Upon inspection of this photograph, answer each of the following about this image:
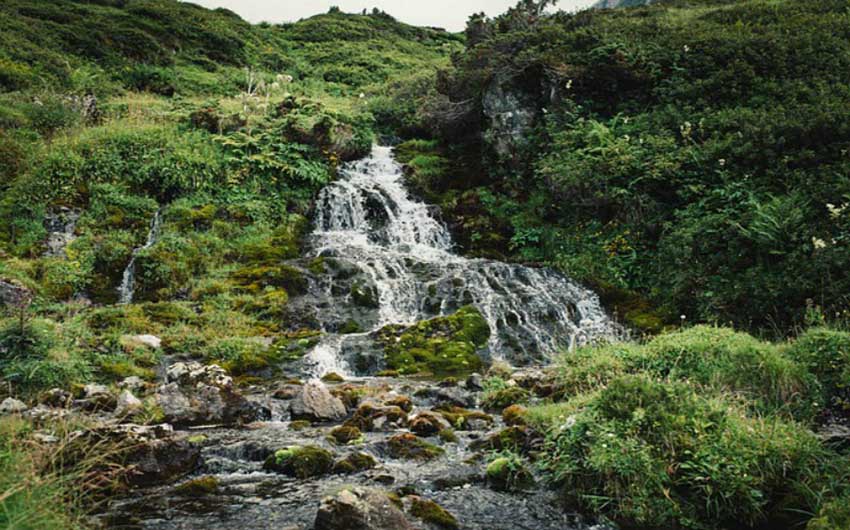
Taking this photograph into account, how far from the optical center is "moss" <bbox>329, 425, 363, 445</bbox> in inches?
310

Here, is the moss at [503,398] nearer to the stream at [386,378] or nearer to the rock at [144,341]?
the stream at [386,378]

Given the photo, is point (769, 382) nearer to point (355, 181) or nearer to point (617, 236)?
point (617, 236)

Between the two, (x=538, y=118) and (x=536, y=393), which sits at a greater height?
(x=538, y=118)

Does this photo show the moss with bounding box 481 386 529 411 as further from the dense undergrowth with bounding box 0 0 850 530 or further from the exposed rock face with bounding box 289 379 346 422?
the exposed rock face with bounding box 289 379 346 422

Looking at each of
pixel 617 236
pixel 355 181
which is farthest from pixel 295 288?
pixel 617 236

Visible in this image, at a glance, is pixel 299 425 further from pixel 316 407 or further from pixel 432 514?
pixel 432 514

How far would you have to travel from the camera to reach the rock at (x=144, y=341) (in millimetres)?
11836

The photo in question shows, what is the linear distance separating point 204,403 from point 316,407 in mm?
1645

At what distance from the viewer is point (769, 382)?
23.6ft

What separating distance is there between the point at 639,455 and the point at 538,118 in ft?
56.2

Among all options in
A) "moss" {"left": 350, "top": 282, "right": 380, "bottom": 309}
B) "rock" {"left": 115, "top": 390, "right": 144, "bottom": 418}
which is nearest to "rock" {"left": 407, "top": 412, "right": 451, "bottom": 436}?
"rock" {"left": 115, "top": 390, "right": 144, "bottom": 418}

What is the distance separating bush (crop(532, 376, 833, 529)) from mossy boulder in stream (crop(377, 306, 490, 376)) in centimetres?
648

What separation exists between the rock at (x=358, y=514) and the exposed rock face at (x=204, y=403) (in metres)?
4.22

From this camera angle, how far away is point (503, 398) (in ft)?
31.4
